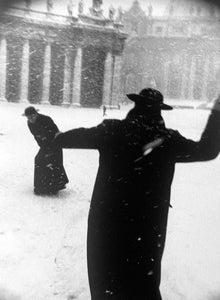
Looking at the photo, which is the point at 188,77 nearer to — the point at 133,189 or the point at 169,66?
the point at 169,66

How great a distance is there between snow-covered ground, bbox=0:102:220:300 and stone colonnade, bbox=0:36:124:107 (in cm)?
54

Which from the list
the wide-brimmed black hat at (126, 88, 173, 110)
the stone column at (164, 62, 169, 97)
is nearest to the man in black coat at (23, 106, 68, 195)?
the stone column at (164, 62, 169, 97)

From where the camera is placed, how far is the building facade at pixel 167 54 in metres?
5.17

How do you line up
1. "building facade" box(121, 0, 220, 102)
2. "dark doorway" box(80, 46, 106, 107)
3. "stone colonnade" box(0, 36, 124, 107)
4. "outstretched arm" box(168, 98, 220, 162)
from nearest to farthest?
"outstretched arm" box(168, 98, 220, 162) → "building facade" box(121, 0, 220, 102) → "stone colonnade" box(0, 36, 124, 107) → "dark doorway" box(80, 46, 106, 107)

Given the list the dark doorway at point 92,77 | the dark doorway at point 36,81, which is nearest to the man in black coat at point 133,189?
the dark doorway at point 92,77

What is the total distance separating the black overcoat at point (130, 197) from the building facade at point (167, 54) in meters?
2.74

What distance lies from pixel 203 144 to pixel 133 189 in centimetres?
50

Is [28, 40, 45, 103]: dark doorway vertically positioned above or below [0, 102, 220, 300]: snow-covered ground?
above

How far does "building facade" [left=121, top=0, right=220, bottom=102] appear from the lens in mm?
5172

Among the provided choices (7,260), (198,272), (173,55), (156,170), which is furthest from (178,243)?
(173,55)

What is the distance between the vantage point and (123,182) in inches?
93.9

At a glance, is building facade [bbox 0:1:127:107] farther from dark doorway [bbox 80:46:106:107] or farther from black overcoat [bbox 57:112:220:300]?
black overcoat [bbox 57:112:220:300]

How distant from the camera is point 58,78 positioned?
9.99 meters

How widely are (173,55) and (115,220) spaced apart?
13.2 feet
